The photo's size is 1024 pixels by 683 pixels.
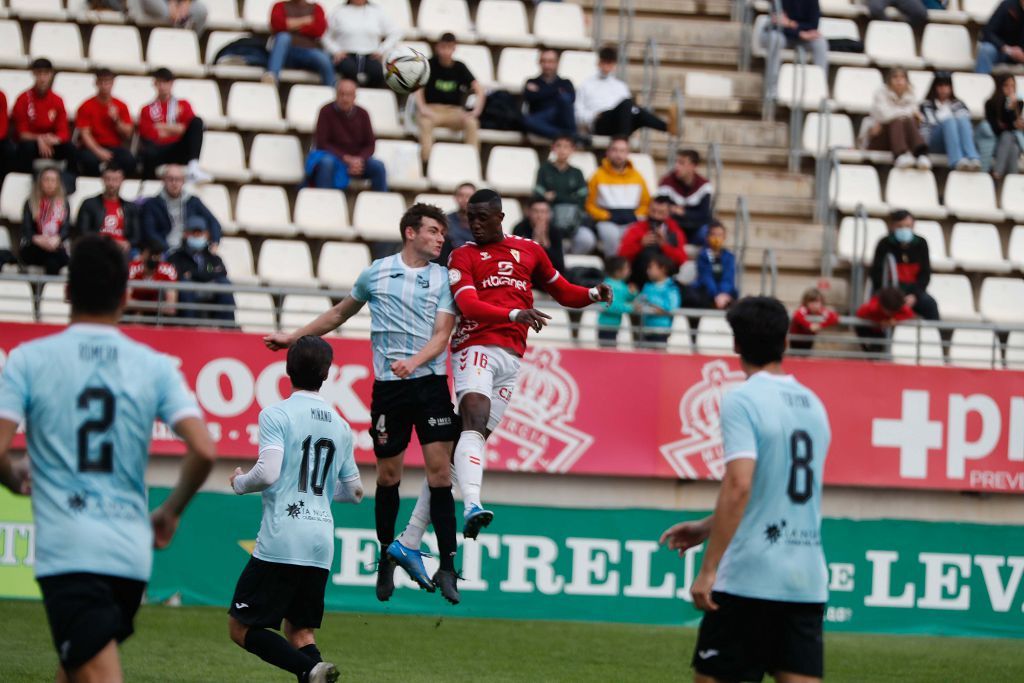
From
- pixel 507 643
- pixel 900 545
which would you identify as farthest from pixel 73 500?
pixel 900 545

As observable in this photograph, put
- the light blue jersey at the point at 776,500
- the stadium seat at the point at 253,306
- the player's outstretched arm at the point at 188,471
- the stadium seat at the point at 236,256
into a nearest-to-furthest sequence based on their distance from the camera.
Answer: the player's outstretched arm at the point at 188,471
the light blue jersey at the point at 776,500
the stadium seat at the point at 253,306
the stadium seat at the point at 236,256

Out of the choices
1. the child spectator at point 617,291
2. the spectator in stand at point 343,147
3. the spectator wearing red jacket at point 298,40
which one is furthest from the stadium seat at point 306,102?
the child spectator at point 617,291

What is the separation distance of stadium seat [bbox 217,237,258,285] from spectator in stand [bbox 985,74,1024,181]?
350 inches

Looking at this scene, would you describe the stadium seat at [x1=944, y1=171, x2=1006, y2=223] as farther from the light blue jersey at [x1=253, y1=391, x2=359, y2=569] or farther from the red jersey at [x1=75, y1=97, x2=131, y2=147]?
the light blue jersey at [x1=253, y1=391, x2=359, y2=569]

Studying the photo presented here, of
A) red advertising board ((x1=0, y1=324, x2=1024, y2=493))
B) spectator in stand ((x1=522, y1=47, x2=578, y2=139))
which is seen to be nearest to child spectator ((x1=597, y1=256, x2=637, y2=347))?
red advertising board ((x1=0, y1=324, x2=1024, y2=493))

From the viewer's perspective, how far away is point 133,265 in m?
15.3

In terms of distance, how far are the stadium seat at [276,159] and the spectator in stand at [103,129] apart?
1400 mm

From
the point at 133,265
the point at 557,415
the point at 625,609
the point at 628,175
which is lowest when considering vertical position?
the point at 625,609

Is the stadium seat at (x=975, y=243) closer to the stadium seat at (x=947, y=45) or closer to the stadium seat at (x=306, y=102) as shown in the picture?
the stadium seat at (x=947, y=45)

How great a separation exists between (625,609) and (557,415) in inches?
75.5

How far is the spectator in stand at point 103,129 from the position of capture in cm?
1683

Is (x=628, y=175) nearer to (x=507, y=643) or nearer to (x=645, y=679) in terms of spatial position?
(x=507, y=643)

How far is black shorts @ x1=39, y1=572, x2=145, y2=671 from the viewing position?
18.2 ft

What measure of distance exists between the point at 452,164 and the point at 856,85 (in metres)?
5.52
